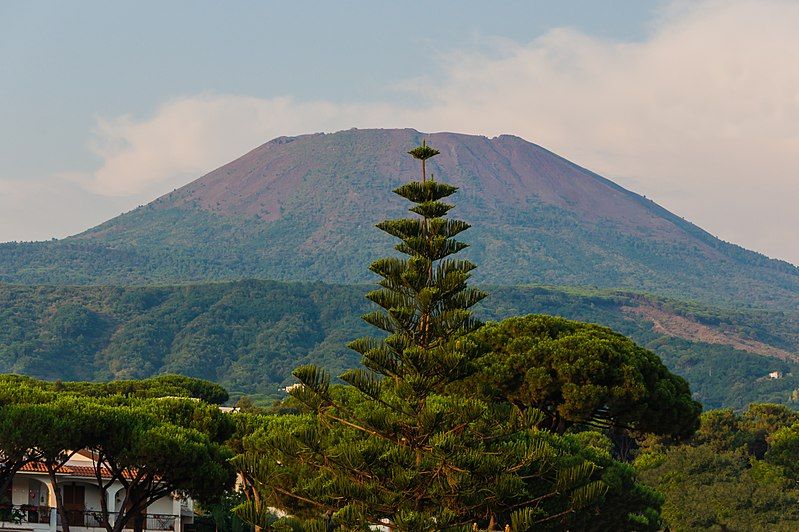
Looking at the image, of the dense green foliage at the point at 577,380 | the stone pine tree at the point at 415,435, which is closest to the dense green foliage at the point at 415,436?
the stone pine tree at the point at 415,435

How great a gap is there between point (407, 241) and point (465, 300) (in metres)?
1.76

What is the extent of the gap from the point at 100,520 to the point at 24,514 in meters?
3.61

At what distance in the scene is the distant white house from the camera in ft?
133

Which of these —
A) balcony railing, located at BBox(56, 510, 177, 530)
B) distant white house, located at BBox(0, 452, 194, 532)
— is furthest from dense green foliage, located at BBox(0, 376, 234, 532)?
balcony railing, located at BBox(56, 510, 177, 530)

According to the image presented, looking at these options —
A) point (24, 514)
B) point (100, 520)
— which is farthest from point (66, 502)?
point (24, 514)

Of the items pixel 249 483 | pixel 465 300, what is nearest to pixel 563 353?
pixel 249 483

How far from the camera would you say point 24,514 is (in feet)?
133

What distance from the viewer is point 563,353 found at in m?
43.0

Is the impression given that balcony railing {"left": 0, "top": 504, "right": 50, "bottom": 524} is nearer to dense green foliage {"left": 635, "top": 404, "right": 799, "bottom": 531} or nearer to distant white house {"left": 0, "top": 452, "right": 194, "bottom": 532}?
distant white house {"left": 0, "top": 452, "right": 194, "bottom": 532}

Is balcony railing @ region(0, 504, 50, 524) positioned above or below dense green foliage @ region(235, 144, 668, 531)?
below

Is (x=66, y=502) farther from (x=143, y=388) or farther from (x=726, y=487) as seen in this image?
(x=726, y=487)

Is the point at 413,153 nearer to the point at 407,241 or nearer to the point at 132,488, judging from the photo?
the point at 407,241

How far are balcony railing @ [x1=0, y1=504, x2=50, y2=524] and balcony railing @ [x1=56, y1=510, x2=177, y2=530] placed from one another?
3.08ft

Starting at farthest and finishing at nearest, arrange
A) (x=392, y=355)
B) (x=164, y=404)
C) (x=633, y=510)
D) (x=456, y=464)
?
(x=633, y=510)
(x=164, y=404)
(x=392, y=355)
(x=456, y=464)
